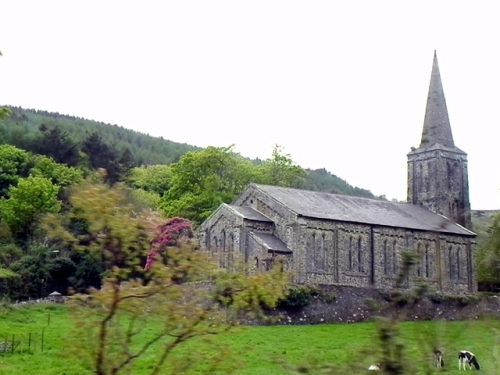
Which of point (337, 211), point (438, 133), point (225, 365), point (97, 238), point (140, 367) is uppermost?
point (438, 133)

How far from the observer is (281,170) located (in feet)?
252

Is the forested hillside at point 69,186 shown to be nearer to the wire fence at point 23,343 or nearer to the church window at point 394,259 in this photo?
the wire fence at point 23,343

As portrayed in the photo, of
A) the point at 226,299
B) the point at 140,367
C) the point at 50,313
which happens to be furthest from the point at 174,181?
the point at 226,299

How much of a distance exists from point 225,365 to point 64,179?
215ft

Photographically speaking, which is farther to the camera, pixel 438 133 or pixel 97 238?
pixel 438 133

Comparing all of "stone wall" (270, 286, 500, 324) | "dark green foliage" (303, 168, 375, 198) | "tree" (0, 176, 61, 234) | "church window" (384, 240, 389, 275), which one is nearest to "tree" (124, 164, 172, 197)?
"tree" (0, 176, 61, 234)

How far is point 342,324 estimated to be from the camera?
4469 cm

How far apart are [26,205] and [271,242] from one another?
21718mm

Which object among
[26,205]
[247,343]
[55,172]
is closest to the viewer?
[247,343]

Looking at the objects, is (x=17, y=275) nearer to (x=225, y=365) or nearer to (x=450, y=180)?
(x=450, y=180)

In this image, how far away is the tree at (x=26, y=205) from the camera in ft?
210

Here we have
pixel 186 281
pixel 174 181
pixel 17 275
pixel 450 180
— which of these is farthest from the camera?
pixel 174 181

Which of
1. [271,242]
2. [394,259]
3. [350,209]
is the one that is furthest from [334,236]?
[394,259]

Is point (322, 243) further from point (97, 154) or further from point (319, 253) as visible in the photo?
point (97, 154)
